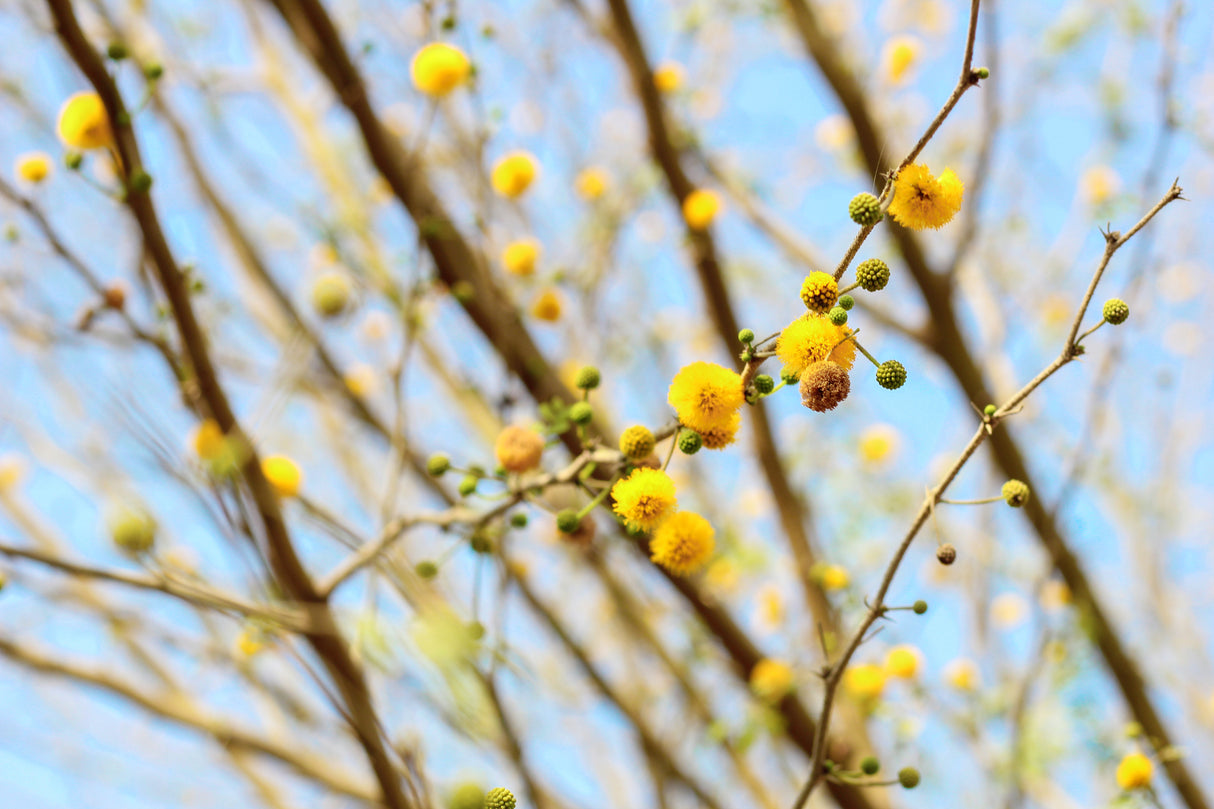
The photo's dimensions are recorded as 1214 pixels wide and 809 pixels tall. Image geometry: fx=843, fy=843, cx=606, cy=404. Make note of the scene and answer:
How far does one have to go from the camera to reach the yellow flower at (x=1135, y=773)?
157 cm

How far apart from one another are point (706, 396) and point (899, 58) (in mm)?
2579

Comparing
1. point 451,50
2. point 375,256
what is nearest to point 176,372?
point 451,50

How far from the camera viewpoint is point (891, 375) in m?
1.13

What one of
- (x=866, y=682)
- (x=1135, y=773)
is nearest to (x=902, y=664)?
(x=866, y=682)

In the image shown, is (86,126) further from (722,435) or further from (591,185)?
(591,185)

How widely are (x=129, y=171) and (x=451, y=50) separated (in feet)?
3.01

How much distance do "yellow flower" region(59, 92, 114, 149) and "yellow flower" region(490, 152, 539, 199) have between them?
3.48 ft

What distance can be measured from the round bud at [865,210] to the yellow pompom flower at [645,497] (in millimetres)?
451

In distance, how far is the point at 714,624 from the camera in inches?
107

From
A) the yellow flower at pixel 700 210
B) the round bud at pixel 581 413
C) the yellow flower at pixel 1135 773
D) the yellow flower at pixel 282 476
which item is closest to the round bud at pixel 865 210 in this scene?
the round bud at pixel 581 413

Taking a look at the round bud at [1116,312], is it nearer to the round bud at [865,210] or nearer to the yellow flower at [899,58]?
the round bud at [865,210]

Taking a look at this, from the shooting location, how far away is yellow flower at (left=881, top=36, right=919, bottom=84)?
10.5 ft

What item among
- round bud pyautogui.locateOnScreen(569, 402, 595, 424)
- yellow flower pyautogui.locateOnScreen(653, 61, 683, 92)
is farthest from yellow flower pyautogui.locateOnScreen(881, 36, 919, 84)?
round bud pyautogui.locateOnScreen(569, 402, 595, 424)

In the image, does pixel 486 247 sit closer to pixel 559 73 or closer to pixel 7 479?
pixel 559 73
